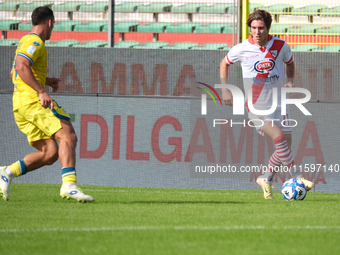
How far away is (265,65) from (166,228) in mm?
2973

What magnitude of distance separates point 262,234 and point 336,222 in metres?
0.94

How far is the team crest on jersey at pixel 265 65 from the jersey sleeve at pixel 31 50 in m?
2.43

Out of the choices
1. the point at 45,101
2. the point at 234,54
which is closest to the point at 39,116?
the point at 45,101

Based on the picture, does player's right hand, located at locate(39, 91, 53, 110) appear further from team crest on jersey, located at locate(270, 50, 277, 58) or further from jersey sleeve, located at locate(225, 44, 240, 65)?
team crest on jersey, located at locate(270, 50, 277, 58)

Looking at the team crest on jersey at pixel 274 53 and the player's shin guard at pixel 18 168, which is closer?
the player's shin guard at pixel 18 168

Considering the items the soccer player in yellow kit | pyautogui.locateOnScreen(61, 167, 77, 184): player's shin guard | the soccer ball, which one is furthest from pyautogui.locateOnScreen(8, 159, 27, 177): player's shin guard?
the soccer ball

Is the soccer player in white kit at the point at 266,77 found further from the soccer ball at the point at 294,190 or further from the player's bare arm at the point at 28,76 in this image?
the player's bare arm at the point at 28,76

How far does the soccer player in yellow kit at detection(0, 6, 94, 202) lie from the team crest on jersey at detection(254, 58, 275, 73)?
2.26 metres

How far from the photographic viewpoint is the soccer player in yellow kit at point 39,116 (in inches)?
203

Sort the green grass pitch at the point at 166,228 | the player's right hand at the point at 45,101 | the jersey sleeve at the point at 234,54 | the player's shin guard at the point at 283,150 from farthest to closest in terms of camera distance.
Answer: the jersey sleeve at the point at 234,54, the player's shin guard at the point at 283,150, the player's right hand at the point at 45,101, the green grass pitch at the point at 166,228

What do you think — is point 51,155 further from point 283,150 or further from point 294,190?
point 294,190

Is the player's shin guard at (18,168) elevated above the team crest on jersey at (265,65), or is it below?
below

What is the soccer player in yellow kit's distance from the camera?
516 centimetres

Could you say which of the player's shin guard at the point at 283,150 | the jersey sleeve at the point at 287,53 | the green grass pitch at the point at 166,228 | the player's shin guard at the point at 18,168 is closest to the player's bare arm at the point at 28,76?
the player's shin guard at the point at 18,168
